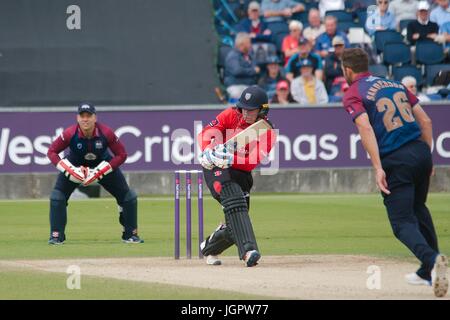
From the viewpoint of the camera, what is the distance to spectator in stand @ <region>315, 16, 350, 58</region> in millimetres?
24516

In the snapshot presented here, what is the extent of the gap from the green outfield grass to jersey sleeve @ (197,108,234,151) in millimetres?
1947

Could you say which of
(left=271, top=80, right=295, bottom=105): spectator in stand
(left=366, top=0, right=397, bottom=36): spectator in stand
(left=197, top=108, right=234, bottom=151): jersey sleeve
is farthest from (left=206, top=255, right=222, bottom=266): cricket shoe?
(left=366, top=0, right=397, bottom=36): spectator in stand

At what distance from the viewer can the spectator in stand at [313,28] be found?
2523 cm

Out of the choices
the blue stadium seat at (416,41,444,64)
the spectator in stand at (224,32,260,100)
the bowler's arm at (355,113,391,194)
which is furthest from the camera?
the blue stadium seat at (416,41,444,64)

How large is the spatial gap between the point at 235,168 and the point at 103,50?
10.6 meters

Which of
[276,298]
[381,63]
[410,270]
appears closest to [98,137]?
[410,270]

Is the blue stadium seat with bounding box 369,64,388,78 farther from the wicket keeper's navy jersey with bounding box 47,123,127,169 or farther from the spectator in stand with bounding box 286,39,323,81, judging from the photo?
the wicket keeper's navy jersey with bounding box 47,123,127,169

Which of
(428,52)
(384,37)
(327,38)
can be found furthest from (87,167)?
(428,52)

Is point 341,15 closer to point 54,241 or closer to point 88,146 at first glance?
point 88,146

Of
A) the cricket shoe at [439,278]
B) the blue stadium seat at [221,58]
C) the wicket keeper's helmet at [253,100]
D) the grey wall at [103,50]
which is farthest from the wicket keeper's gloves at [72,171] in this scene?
the blue stadium seat at [221,58]

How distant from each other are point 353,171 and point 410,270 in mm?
11695

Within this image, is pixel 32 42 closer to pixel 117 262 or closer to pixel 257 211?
pixel 257 211

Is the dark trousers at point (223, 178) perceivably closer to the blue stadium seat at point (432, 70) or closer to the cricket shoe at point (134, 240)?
the cricket shoe at point (134, 240)

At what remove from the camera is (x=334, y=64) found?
80.0ft
